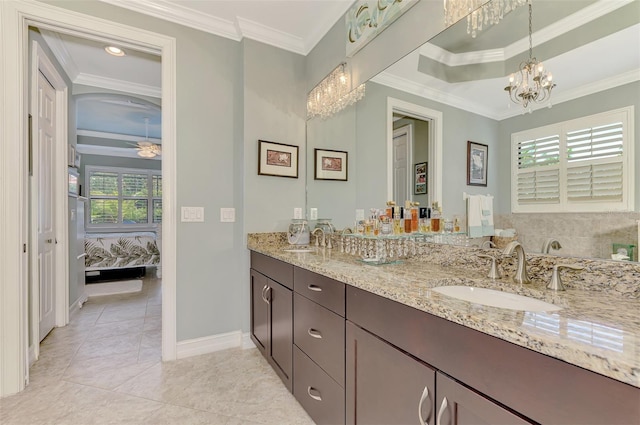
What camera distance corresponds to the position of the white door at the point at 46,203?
8.15 ft

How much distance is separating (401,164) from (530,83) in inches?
Answer: 30.7

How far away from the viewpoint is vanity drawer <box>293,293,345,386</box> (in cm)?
132

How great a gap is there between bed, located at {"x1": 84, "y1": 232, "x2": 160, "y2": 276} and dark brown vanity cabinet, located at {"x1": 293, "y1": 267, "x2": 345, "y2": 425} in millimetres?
4252

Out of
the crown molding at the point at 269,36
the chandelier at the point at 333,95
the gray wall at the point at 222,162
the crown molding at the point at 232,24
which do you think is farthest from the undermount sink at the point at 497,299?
the crown molding at the point at 269,36

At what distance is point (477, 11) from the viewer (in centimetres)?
134

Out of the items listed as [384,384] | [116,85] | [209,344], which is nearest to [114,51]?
[116,85]

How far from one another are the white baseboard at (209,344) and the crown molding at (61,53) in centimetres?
274

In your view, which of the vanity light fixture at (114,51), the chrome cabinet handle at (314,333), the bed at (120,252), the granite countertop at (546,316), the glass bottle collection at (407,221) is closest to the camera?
the granite countertop at (546,316)

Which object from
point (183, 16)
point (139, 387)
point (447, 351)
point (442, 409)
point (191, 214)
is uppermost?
point (183, 16)

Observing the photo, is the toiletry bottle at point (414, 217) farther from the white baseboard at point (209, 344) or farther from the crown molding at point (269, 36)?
the crown molding at point (269, 36)

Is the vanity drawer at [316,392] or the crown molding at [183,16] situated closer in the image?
the vanity drawer at [316,392]

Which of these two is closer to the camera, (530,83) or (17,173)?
(530,83)

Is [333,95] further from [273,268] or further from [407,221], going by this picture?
[273,268]

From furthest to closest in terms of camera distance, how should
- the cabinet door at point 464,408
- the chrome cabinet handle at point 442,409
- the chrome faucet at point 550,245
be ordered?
the chrome faucet at point 550,245
the chrome cabinet handle at point 442,409
the cabinet door at point 464,408
